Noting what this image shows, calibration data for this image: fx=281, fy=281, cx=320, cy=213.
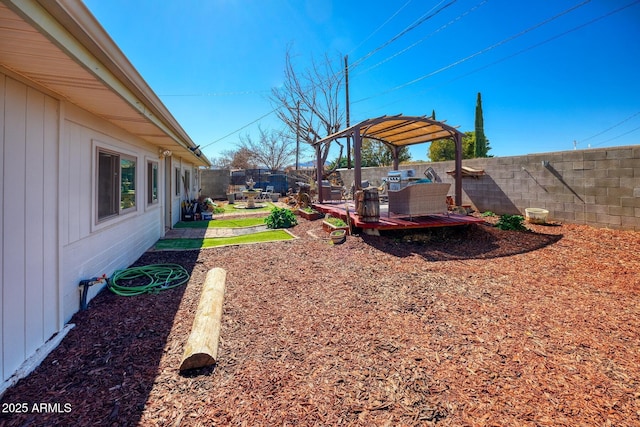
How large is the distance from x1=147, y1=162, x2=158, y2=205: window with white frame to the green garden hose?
217 cm

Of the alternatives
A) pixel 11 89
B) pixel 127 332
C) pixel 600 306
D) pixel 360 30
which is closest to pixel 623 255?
pixel 600 306

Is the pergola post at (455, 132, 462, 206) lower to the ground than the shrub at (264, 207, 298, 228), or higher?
higher

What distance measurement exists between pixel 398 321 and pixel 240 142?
83.0ft

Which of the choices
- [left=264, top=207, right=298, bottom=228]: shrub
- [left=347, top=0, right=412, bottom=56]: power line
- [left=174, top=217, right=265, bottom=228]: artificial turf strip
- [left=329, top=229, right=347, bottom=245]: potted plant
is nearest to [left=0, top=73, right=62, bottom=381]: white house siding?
[left=329, top=229, right=347, bottom=245]: potted plant

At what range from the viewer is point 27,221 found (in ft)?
7.36

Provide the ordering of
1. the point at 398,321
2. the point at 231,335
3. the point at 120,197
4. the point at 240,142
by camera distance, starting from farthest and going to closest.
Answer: the point at 240,142
the point at 120,197
the point at 398,321
the point at 231,335

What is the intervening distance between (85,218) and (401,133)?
7.69 meters

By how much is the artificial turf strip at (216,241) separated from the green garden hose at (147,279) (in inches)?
60.5

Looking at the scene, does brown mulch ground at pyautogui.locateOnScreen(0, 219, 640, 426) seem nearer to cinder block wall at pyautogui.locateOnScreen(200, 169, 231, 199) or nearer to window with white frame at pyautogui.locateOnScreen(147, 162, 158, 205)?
window with white frame at pyautogui.locateOnScreen(147, 162, 158, 205)

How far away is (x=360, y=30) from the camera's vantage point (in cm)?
1263

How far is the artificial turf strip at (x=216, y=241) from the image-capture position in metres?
6.09

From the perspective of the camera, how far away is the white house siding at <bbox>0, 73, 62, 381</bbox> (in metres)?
1.97

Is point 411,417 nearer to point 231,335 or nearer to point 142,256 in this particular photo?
point 231,335

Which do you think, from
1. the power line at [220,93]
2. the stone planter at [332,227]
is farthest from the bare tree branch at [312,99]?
the stone planter at [332,227]
